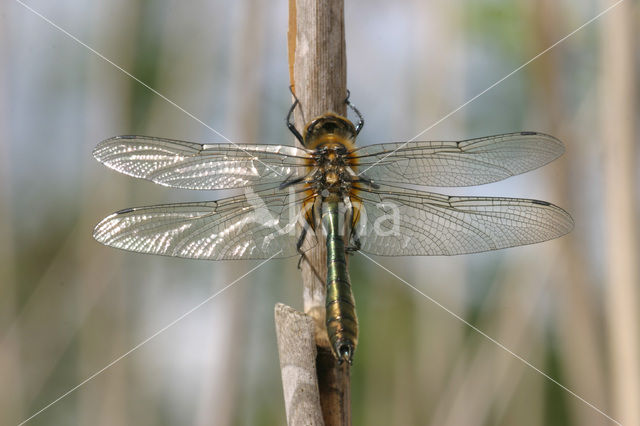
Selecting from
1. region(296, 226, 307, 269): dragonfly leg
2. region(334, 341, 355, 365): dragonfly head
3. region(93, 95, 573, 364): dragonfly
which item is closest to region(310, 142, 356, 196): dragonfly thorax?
region(93, 95, 573, 364): dragonfly

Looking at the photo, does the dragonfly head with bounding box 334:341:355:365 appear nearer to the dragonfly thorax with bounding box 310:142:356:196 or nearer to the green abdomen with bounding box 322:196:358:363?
the green abdomen with bounding box 322:196:358:363

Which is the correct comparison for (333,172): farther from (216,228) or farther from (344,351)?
(344,351)

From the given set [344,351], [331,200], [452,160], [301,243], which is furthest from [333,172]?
[344,351]

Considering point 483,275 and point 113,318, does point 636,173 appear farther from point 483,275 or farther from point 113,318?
point 113,318

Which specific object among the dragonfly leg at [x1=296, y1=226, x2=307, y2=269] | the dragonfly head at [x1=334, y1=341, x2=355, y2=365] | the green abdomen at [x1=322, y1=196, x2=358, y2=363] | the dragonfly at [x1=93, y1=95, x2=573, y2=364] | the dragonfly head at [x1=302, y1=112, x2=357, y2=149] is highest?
the dragonfly head at [x1=302, y1=112, x2=357, y2=149]

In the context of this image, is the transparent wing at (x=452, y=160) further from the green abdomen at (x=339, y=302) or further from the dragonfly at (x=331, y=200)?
the green abdomen at (x=339, y=302)

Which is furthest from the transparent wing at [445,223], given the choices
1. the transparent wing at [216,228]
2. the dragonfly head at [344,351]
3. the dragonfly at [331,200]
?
the dragonfly head at [344,351]

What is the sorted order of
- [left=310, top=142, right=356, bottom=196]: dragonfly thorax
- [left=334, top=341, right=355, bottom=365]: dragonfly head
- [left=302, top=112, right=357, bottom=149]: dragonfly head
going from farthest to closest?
[left=310, top=142, right=356, bottom=196]: dragonfly thorax < [left=302, top=112, right=357, bottom=149]: dragonfly head < [left=334, top=341, right=355, bottom=365]: dragonfly head
